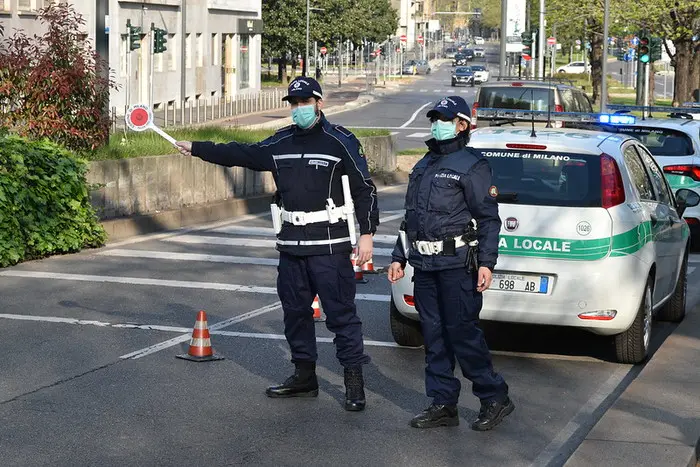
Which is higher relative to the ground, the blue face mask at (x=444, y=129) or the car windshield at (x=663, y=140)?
the blue face mask at (x=444, y=129)

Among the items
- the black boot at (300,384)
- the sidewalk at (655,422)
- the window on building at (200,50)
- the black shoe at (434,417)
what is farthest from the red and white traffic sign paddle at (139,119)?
the window on building at (200,50)

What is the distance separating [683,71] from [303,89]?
A: 46.6 metres

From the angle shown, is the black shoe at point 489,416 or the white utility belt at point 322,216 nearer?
the black shoe at point 489,416

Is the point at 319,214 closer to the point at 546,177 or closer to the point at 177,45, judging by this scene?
the point at 546,177

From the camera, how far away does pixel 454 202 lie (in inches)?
284

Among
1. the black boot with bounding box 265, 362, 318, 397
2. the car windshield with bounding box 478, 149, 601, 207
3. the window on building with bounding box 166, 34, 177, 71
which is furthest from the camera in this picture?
the window on building with bounding box 166, 34, 177, 71

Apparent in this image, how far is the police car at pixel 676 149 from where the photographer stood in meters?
16.8

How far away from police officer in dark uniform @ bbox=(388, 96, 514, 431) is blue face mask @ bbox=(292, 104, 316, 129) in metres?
0.69

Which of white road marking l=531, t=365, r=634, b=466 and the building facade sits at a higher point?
the building facade

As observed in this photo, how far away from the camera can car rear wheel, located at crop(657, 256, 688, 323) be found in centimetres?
1127

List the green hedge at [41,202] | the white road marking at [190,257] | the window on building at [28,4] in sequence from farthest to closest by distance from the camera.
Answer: the window on building at [28,4], the white road marking at [190,257], the green hedge at [41,202]

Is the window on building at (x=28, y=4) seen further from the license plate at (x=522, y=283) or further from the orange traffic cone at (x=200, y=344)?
the license plate at (x=522, y=283)

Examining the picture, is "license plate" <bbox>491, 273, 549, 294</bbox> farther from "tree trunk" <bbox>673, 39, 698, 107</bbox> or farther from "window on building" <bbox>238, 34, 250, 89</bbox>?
"window on building" <bbox>238, 34, 250, 89</bbox>

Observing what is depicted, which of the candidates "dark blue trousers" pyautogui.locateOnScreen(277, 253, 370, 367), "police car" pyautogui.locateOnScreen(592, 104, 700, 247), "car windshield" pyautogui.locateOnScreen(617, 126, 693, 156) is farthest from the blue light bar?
"dark blue trousers" pyautogui.locateOnScreen(277, 253, 370, 367)
